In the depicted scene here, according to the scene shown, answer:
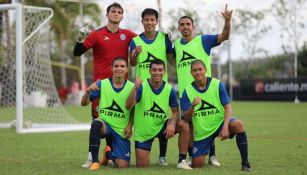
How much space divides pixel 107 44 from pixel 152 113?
4.28 feet

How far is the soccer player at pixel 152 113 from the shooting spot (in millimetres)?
8492

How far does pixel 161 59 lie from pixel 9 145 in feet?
15.0

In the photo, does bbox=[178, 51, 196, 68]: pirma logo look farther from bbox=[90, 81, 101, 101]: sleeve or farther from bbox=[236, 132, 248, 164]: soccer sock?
bbox=[236, 132, 248, 164]: soccer sock

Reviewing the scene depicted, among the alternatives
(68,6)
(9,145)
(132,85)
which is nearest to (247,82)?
(68,6)

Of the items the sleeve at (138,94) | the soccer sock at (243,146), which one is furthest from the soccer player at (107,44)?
the soccer sock at (243,146)

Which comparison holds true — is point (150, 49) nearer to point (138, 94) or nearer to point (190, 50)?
point (190, 50)

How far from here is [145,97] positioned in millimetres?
8680

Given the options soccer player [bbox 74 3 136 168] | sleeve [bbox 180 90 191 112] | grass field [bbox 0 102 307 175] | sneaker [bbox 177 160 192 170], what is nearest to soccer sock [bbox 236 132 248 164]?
grass field [bbox 0 102 307 175]

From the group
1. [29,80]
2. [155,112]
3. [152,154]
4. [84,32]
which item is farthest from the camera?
[29,80]

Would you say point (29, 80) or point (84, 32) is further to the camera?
point (29, 80)

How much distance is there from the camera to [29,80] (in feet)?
59.7

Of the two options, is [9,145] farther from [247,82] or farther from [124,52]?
[247,82]

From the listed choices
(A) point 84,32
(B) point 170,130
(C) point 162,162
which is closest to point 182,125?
(B) point 170,130

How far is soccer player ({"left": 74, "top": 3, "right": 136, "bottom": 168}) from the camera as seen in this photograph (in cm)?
909
